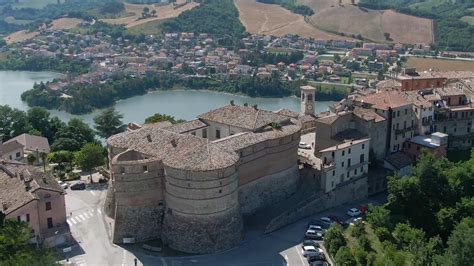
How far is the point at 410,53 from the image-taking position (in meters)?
100

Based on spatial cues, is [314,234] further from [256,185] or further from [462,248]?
[462,248]

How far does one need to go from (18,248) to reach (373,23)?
104 metres

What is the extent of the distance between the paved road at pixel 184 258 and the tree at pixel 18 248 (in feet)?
7.89

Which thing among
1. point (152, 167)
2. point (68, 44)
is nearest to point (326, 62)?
point (68, 44)

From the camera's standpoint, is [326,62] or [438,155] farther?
[326,62]

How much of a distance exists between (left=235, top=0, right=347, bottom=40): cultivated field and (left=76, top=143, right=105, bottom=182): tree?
8675 centimetres

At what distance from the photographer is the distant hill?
102 m

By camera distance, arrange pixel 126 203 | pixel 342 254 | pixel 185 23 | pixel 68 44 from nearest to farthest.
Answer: pixel 342 254 → pixel 126 203 → pixel 68 44 → pixel 185 23

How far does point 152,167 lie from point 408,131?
58.1 feet

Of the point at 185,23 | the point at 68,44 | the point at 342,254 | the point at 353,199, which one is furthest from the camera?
the point at 185,23

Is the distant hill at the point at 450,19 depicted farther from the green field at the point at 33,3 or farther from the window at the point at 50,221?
the green field at the point at 33,3

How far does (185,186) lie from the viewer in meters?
25.3

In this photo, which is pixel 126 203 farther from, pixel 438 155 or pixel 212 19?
pixel 212 19

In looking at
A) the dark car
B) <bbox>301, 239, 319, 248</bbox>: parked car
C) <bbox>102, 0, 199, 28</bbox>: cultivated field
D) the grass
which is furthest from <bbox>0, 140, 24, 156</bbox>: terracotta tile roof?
<bbox>102, 0, 199, 28</bbox>: cultivated field
